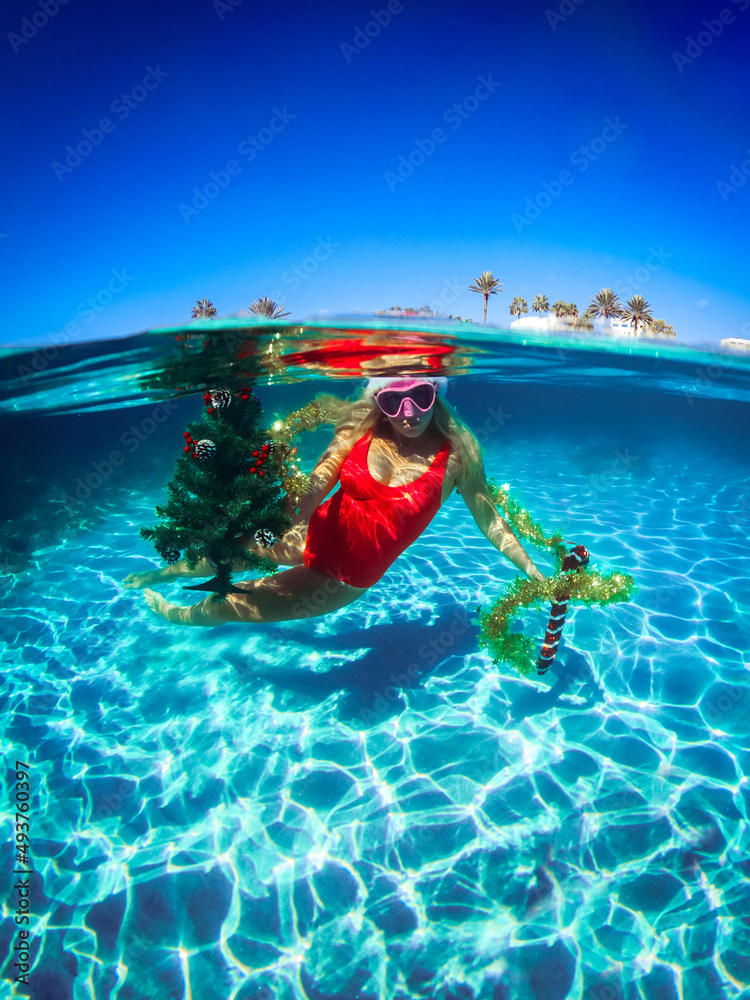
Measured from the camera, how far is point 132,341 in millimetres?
8086

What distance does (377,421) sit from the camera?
4375 mm

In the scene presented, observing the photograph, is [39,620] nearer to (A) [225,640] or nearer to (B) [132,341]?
(A) [225,640]

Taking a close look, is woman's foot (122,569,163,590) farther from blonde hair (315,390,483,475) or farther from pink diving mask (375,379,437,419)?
pink diving mask (375,379,437,419)

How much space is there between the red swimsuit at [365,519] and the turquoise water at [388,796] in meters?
1.72

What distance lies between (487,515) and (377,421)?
4.50 ft

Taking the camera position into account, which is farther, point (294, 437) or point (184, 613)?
Result: point (184, 613)

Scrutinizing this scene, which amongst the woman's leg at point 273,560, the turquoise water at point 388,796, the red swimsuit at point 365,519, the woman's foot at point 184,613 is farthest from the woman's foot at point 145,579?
the red swimsuit at point 365,519

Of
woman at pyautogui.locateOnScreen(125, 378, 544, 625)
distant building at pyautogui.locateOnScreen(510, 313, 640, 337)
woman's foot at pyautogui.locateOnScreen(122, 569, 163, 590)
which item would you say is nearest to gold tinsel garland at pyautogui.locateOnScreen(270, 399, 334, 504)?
woman at pyautogui.locateOnScreen(125, 378, 544, 625)

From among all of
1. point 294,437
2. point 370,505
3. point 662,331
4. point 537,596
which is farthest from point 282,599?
point 662,331

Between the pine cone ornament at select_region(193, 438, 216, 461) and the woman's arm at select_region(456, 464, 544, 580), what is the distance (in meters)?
2.20

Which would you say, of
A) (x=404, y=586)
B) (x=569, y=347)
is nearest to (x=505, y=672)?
(x=404, y=586)

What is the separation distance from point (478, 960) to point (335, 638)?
3.28 m

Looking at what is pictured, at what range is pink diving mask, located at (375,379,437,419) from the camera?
3969 mm

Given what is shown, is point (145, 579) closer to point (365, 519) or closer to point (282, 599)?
point (282, 599)
